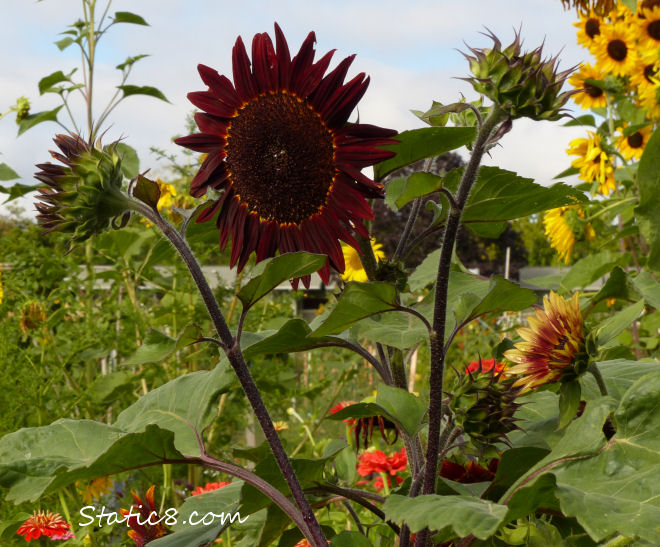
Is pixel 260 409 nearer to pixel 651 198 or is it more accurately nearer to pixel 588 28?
pixel 651 198

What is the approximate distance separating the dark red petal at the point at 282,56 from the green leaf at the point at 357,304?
0.60 feet

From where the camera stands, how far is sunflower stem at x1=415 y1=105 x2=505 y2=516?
0.47 meters

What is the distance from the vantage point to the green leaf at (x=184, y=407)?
581mm

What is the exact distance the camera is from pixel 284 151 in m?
0.55

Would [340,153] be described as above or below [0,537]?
above

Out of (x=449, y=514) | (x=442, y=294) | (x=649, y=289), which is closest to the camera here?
(x=449, y=514)

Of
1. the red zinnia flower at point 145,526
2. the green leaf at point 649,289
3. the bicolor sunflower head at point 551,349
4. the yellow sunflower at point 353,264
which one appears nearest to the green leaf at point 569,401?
the bicolor sunflower head at point 551,349

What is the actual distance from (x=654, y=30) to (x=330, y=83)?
1.68 meters

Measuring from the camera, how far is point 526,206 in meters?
0.56

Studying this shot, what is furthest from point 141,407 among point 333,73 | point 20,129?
point 20,129

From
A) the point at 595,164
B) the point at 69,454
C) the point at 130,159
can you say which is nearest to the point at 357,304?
the point at 69,454

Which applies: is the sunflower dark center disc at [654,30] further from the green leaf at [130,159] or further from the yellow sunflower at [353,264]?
the green leaf at [130,159]

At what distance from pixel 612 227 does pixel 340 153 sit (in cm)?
175

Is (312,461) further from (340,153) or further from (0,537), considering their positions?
(0,537)
